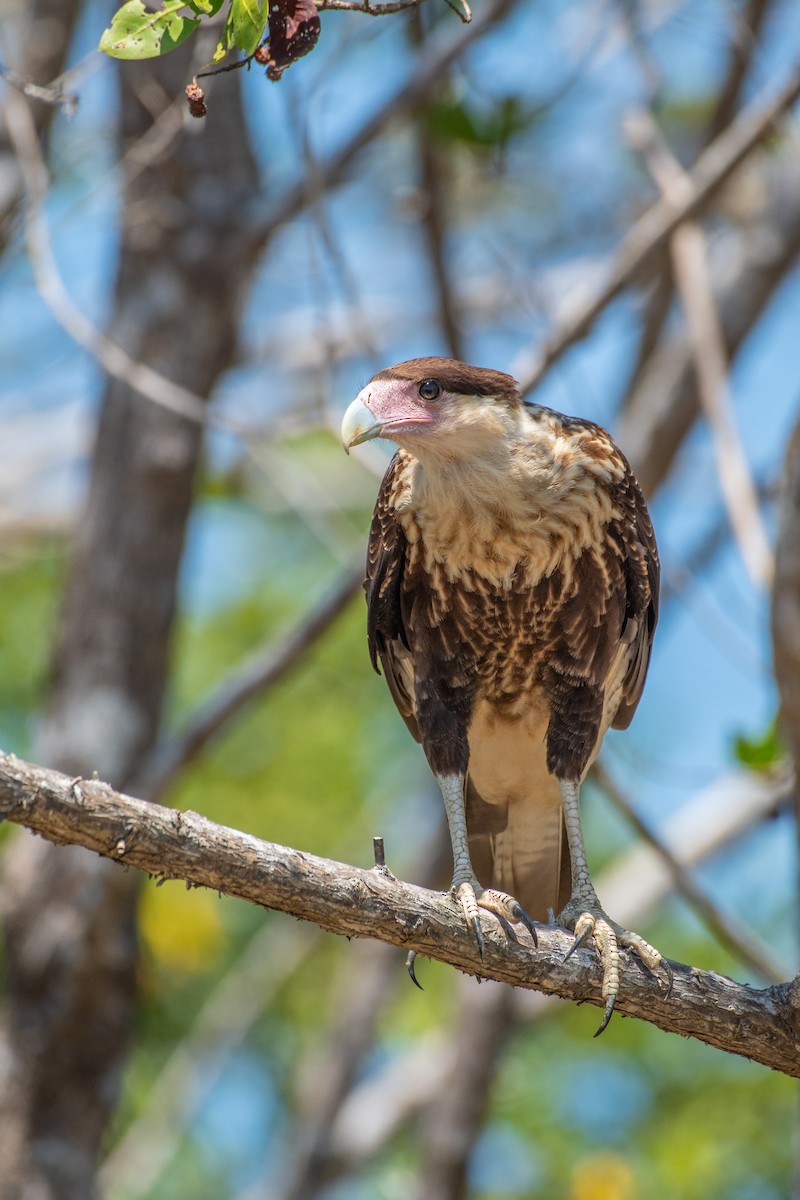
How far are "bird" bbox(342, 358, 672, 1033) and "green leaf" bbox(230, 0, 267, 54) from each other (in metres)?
1.32

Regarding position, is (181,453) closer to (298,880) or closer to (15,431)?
(298,880)

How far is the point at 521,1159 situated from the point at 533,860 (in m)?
4.25

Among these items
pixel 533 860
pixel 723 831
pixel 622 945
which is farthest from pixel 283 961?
pixel 622 945

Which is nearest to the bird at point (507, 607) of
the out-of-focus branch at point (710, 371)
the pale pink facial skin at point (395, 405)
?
the pale pink facial skin at point (395, 405)

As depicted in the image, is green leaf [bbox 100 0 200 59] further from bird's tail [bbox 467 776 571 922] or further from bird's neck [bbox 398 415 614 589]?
bird's tail [bbox 467 776 571 922]

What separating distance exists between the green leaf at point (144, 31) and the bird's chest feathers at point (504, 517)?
1545 millimetres

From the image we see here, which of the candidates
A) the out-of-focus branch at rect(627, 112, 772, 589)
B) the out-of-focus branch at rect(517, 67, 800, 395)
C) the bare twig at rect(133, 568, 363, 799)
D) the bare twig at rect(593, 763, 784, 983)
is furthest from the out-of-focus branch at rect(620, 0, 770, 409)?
the bare twig at rect(593, 763, 784, 983)

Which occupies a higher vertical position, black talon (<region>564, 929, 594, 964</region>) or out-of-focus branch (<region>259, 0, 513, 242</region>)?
out-of-focus branch (<region>259, 0, 513, 242</region>)

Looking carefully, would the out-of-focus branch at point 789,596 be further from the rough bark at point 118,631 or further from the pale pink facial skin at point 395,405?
the rough bark at point 118,631

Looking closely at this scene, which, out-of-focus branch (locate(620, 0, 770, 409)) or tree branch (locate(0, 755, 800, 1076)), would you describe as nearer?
tree branch (locate(0, 755, 800, 1076))

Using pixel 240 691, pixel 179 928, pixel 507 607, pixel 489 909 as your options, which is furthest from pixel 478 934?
pixel 179 928

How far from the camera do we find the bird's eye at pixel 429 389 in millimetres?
3648

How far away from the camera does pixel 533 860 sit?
4137mm

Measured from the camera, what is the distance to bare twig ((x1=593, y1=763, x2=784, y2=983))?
14.9 ft
